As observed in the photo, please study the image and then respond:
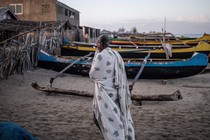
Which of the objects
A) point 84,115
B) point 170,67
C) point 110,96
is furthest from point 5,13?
point 110,96

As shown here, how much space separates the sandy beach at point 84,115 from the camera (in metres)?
4.11

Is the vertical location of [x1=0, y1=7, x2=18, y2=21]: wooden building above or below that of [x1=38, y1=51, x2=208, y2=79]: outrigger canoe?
above

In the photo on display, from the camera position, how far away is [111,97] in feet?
10.0

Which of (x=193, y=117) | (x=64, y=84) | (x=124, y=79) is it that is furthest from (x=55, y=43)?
(x=124, y=79)

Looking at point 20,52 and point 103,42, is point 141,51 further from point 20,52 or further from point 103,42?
point 103,42

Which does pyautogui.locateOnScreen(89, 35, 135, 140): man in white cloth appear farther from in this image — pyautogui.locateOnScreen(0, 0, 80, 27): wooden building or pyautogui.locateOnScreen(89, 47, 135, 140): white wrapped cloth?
pyautogui.locateOnScreen(0, 0, 80, 27): wooden building

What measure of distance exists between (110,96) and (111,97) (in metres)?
0.02

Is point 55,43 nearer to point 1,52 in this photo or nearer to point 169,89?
point 1,52

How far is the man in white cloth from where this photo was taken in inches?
117

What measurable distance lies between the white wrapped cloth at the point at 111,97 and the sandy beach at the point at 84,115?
1024 mm

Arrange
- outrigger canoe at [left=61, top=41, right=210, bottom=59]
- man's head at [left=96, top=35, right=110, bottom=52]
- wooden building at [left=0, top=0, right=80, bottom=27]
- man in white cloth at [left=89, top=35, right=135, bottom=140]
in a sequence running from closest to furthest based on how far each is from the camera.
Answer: man in white cloth at [left=89, top=35, right=135, bottom=140], man's head at [left=96, top=35, right=110, bottom=52], outrigger canoe at [left=61, top=41, right=210, bottom=59], wooden building at [left=0, top=0, right=80, bottom=27]

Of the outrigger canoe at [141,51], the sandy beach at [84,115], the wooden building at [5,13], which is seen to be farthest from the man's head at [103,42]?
the wooden building at [5,13]

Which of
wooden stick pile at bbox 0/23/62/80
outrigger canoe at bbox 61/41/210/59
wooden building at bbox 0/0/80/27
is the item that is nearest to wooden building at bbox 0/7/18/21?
wooden building at bbox 0/0/80/27

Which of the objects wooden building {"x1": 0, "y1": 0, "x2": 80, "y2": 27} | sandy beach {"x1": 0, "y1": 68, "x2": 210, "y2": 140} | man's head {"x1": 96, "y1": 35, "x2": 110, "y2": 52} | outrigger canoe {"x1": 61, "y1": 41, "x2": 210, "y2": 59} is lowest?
sandy beach {"x1": 0, "y1": 68, "x2": 210, "y2": 140}
